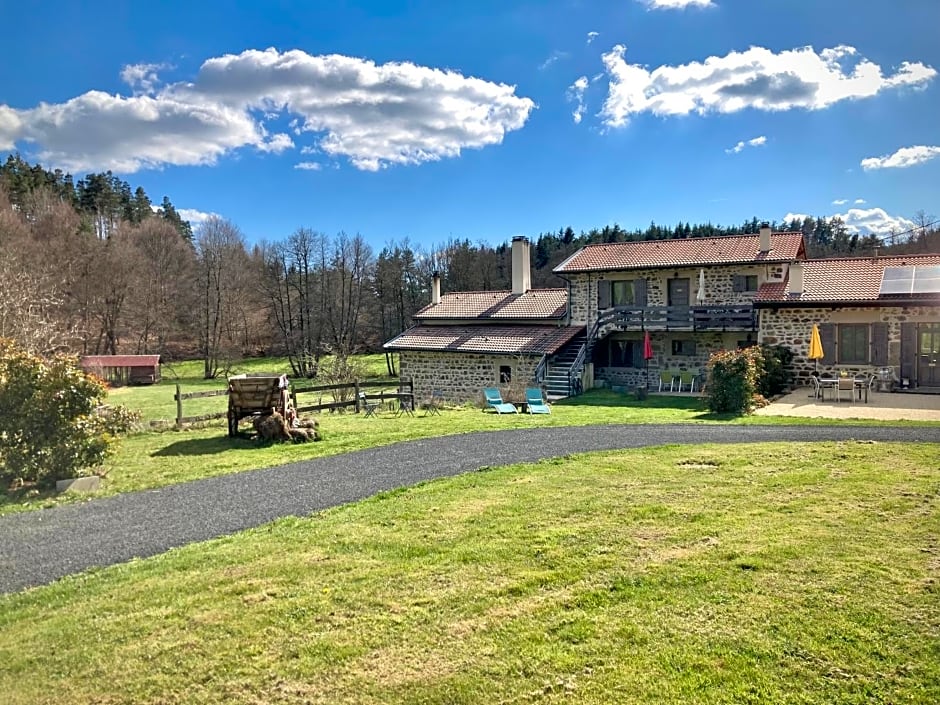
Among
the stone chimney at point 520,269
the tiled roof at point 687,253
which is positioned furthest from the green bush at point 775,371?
the stone chimney at point 520,269

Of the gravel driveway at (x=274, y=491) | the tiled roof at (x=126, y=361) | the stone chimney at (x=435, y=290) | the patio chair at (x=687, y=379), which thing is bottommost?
the gravel driveway at (x=274, y=491)

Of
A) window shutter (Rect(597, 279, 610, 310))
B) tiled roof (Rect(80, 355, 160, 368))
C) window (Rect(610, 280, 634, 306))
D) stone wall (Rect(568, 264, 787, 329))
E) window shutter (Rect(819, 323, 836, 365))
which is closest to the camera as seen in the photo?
window shutter (Rect(819, 323, 836, 365))

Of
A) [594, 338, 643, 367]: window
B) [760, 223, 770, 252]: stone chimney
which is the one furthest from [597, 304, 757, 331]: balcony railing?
[760, 223, 770, 252]: stone chimney

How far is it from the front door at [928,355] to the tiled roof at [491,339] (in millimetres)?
11395

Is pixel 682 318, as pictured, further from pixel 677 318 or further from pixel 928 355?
pixel 928 355

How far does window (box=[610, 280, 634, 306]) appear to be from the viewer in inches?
1029

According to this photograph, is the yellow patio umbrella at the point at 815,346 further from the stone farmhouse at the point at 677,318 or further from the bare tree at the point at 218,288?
the bare tree at the point at 218,288

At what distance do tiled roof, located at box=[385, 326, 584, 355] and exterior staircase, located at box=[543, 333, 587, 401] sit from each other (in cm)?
43

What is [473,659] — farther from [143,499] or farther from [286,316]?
[286,316]

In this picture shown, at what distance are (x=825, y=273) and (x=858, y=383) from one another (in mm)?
6819

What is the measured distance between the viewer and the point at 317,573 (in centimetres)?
550

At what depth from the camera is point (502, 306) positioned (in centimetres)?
2898

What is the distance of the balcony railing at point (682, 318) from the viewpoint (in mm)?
22625

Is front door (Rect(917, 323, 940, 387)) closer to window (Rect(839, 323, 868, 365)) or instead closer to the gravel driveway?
window (Rect(839, 323, 868, 365))
